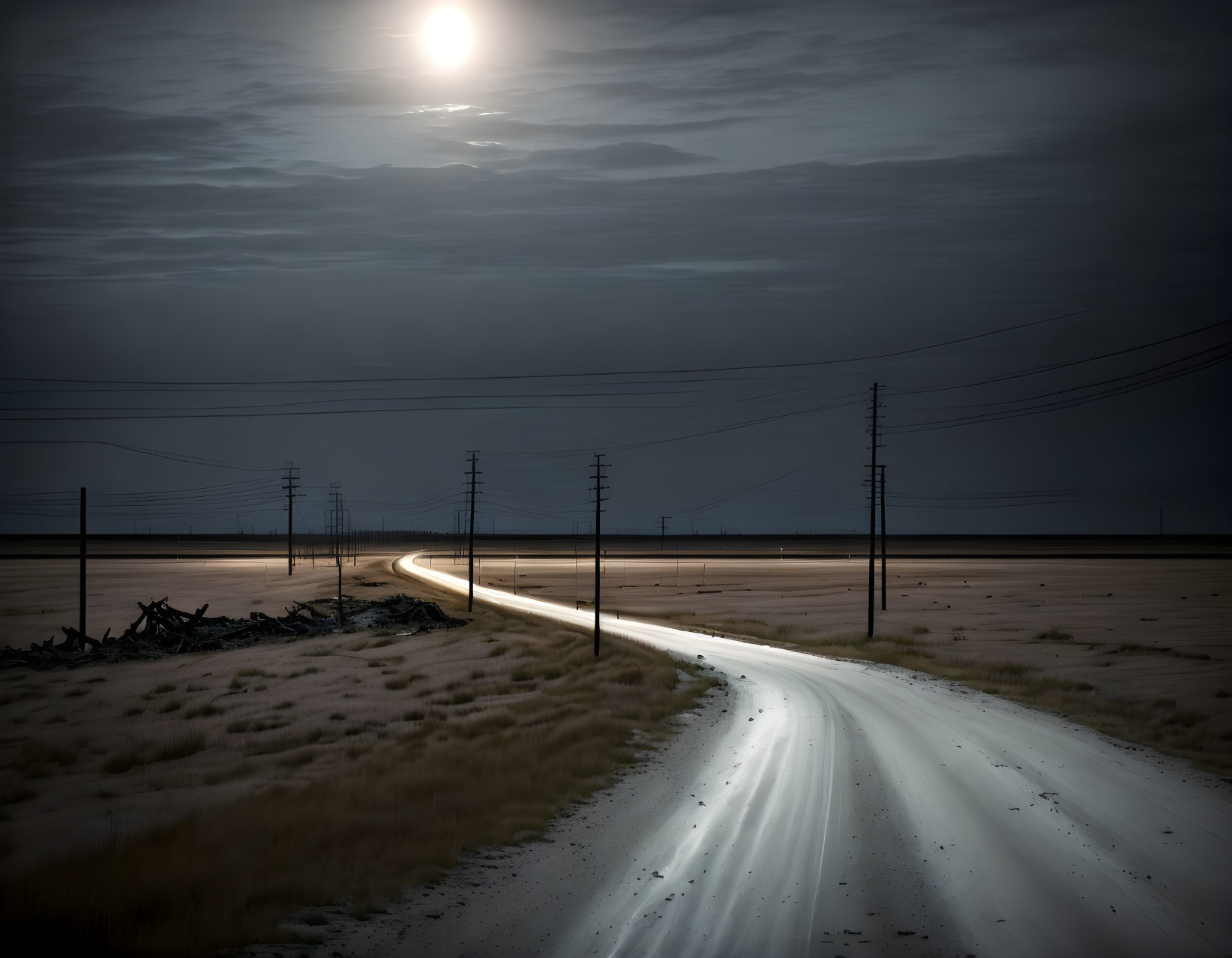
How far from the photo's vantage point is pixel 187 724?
26766 millimetres

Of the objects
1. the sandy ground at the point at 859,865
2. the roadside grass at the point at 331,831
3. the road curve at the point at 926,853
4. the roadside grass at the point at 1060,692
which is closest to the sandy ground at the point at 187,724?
the roadside grass at the point at 331,831

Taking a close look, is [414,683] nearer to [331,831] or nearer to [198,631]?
[198,631]

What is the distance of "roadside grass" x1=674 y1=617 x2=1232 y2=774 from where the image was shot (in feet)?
72.1

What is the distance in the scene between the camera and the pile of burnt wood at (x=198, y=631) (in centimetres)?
4259

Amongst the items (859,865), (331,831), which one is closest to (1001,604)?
(859,865)

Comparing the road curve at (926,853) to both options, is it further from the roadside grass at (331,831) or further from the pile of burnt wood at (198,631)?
the pile of burnt wood at (198,631)

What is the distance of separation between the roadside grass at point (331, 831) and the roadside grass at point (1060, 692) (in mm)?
→ 11361

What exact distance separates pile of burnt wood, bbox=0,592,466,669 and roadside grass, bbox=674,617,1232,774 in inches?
757

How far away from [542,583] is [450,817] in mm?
94496

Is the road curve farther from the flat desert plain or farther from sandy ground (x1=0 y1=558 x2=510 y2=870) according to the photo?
sandy ground (x1=0 y1=558 x2=510 y2=870)

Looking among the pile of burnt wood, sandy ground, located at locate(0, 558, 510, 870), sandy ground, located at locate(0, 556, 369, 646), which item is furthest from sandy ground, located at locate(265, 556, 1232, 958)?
sandy ground, located at locate(0, 556, 369, 646)

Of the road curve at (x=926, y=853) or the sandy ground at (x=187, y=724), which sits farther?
the sandy ground at (x=187, y=724)

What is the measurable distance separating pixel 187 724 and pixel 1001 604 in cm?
6158

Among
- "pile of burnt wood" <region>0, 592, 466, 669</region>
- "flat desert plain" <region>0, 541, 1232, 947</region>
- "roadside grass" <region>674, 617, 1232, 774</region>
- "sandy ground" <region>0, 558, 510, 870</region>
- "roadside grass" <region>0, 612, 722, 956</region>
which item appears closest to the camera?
"roadside grass" <region>0, 612, 722, 956</region>
